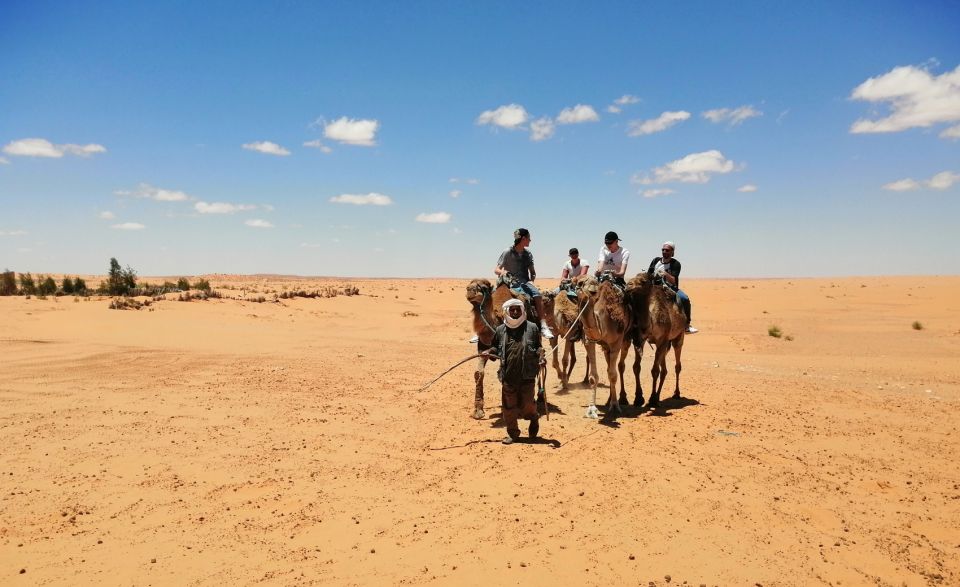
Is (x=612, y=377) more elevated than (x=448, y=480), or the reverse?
(x=612, y=377)

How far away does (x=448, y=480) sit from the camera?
6.93m

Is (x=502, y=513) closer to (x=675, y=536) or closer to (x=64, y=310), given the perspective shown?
(x=675, y=536)

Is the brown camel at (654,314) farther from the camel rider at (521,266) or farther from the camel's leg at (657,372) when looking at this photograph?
the camel rider at (521,266)

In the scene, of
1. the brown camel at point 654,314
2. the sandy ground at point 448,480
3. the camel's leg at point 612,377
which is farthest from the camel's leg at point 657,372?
the camel's leg at point 612,377

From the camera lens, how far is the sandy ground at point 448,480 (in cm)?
511

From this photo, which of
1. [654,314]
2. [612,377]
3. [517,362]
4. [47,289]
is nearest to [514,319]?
[517,362]

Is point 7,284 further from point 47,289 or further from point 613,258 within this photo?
point 613,258

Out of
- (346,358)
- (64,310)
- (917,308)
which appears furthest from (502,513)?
(917,308)

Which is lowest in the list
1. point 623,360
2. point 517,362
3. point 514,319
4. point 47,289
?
point 623,360

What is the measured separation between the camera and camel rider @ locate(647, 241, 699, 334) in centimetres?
1041

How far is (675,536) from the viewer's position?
5539 millimetres

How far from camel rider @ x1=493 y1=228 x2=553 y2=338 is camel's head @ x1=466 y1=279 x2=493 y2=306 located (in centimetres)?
29

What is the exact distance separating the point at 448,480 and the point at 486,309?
344 cm

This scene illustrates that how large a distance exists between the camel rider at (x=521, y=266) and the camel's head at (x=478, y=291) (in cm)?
29
